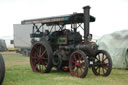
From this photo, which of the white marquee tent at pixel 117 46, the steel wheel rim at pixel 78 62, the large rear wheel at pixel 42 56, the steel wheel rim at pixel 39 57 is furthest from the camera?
the white marquee tent at pixel 117 46

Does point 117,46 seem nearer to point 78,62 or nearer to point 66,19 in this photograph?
point 66,19

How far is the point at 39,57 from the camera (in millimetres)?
11516

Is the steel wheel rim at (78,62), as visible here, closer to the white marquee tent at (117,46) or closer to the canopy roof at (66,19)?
the canopy roof at (66,19)

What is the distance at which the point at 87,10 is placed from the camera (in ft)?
33.7

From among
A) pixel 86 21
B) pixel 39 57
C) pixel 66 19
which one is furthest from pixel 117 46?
pixel 39 57

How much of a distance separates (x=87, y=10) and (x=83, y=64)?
2.59 meters

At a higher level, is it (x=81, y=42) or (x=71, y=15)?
(x=71, y=15)

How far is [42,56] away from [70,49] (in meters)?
1.74

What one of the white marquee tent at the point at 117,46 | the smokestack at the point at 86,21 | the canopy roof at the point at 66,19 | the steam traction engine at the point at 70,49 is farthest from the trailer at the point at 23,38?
the smokestack at the point at 86,21

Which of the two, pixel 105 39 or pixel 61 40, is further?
pixel 105 39

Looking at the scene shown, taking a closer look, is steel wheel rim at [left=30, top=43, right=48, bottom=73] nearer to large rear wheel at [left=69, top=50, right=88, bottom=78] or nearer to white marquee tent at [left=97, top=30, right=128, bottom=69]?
large rear wheel at [left=69, top=50, right=88, bottom=78]

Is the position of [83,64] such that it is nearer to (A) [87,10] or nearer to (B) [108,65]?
(B) [108,65]

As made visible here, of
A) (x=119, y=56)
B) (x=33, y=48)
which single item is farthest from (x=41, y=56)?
(x=119, y=56)

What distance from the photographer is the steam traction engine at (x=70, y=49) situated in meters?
9.92
